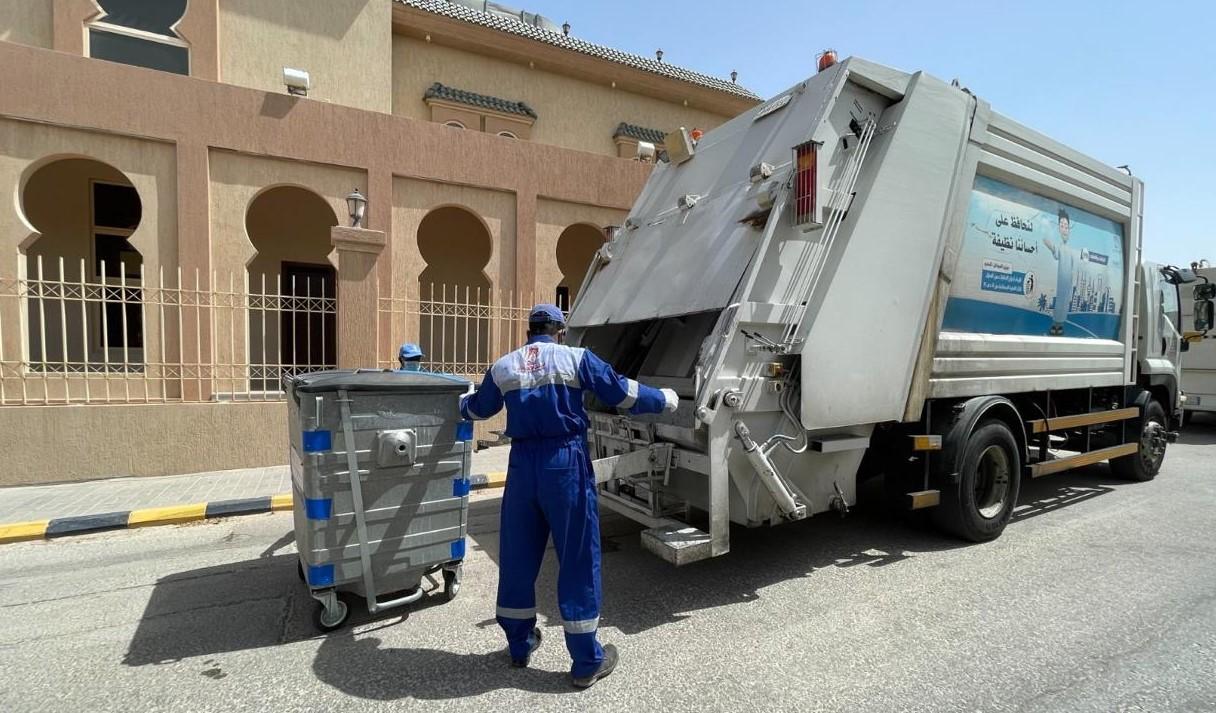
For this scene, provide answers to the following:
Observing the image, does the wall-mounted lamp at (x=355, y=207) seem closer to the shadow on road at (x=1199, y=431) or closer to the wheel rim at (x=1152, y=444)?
the wheel rim at (x=1152, y=444)

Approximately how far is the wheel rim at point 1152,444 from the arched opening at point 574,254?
8362 mm

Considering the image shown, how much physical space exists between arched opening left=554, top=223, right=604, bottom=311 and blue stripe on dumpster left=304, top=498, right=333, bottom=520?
866cm

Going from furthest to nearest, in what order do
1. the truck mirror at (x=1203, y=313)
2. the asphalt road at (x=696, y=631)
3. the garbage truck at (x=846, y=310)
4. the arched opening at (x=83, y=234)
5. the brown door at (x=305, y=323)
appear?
the brown door at (x=305, y=323), the arched opening at (x=83, y=234), the truck mirror at (x=1203, y=313), the garbage truck at (x=846, y=310), the asphalt road at (x=696, y=631)

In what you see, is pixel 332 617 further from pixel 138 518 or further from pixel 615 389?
pixel 138 518

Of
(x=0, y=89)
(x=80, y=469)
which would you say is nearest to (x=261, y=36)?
(x=0, y=89)

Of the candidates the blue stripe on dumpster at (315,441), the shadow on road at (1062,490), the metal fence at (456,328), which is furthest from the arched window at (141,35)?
the shadow on road at (1062,490)

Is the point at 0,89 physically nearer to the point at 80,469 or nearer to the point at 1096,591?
the point at 80,469

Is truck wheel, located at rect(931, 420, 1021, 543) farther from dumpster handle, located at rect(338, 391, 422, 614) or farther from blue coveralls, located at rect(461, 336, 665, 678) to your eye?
dumpster handle, located at rect(338, 391, 422, 614)

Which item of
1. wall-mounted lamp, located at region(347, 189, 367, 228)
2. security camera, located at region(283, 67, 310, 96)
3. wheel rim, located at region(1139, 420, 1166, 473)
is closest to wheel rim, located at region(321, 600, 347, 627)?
wall-mounted lamp, located at region(347, 189, 367, 228)

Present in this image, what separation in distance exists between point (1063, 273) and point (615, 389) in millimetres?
4582

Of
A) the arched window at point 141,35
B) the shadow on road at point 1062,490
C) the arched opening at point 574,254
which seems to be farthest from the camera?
the arched opening at point 574,254

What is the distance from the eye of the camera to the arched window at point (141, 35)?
26.6ft

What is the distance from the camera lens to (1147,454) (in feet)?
21.1

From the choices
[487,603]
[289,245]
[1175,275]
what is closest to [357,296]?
[289,245]
